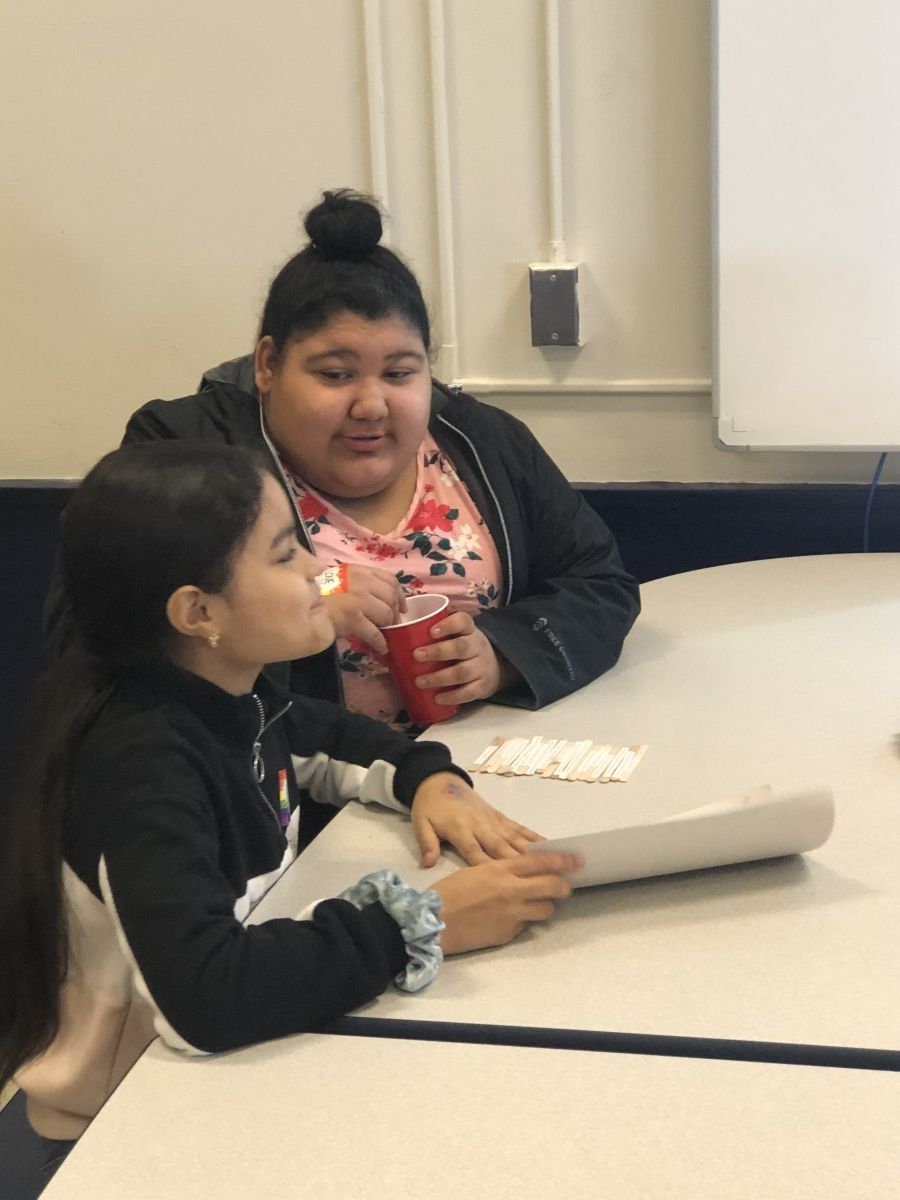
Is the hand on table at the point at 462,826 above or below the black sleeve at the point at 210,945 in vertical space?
below

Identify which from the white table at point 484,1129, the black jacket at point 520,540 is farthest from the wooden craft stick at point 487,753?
the white table at point 484,1129

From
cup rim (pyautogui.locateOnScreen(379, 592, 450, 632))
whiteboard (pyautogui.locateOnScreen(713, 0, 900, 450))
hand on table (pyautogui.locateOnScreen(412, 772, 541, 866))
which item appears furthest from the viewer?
whiteboard (pyautogui.locateOnScreen(713, 0, 900, 450))

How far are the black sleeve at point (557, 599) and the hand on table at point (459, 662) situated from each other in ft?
0.12

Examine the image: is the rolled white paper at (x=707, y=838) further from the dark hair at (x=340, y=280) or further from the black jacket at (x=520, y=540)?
the dark hair at (x=340, y=280)

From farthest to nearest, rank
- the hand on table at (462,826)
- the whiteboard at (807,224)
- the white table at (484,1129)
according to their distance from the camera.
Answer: the whiteboard at (807,224)
the hand on table at (462,826)
the white table at (484,1129)

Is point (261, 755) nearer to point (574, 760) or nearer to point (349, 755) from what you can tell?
point (349, 755)

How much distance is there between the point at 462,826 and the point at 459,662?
365 mm

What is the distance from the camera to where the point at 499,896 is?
0.98 metres

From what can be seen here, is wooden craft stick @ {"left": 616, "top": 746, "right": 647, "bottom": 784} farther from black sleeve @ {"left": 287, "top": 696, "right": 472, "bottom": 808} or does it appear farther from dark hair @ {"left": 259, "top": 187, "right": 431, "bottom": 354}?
dark hair @ {"left": 259, "top": 187, "right": 431, "bottom": 354}

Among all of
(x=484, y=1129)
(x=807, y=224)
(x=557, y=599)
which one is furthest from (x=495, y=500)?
(x=484, y=1129)

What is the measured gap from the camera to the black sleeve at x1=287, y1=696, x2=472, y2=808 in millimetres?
1237

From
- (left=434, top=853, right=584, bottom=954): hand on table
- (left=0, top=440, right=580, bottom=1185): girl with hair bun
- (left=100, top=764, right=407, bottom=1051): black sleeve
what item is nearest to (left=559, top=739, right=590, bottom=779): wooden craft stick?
(left=0, top=440, right=580, bottom=1185): girl with hair bun

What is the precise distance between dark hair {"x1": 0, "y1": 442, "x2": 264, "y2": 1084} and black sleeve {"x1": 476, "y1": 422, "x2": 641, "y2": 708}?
52 cm

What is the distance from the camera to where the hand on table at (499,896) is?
3.18ft
